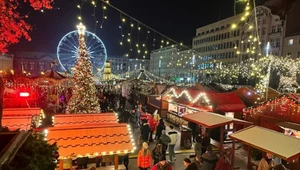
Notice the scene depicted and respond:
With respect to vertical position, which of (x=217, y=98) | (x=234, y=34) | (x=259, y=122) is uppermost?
(x=234, y=34)

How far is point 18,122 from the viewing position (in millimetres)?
8945

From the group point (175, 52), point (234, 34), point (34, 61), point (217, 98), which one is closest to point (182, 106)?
point (217, 98)

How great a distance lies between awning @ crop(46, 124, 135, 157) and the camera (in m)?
6.46

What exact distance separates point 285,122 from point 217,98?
16.0ft

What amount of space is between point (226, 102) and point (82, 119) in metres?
9.22

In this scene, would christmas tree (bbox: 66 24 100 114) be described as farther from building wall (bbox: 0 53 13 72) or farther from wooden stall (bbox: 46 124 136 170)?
building wall (bbox: 0 53 13 72)

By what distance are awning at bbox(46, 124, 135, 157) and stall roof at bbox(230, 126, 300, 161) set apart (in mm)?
3682

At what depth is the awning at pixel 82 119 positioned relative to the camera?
8992mm

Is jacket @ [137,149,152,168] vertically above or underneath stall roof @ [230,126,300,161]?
underneath

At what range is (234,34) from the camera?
56.3m

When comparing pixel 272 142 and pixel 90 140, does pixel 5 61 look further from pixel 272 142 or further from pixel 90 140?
pixel 272 142

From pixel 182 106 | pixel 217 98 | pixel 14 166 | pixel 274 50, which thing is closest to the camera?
pixel 14 166

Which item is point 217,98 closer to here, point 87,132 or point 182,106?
point 182,106

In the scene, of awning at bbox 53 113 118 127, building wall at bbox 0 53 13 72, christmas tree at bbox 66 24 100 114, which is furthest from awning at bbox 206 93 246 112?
building wall at bbox 0 53 13 72
